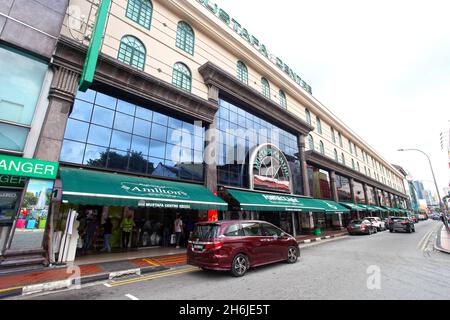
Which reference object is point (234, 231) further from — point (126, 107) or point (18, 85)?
point (18, 85)

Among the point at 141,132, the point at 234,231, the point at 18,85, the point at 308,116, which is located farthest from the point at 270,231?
the point at 308,116

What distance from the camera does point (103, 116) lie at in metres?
10.3

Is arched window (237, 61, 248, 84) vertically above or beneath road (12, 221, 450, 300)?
above

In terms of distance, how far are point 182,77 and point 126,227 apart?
896 cm

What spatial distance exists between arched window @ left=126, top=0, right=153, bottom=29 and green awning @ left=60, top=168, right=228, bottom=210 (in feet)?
28.0

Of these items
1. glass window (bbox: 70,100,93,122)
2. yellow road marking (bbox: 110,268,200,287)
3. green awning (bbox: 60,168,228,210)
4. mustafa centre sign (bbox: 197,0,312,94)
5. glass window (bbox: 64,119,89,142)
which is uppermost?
mustafa centre sign (bbox: 197,0,312,94)

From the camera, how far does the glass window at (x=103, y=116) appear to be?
10039 millimetres

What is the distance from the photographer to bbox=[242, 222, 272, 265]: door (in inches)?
281

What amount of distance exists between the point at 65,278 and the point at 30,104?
6.38 meters

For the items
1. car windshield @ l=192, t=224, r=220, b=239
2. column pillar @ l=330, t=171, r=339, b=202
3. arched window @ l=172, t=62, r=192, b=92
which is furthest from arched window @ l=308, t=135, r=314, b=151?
car windshield @ l=192, t=224, r=220, b=239

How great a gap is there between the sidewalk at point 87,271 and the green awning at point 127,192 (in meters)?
2.08

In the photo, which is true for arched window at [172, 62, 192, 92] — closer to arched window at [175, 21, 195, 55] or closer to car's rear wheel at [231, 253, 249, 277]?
arched window at [175, 21, 195, 55]
